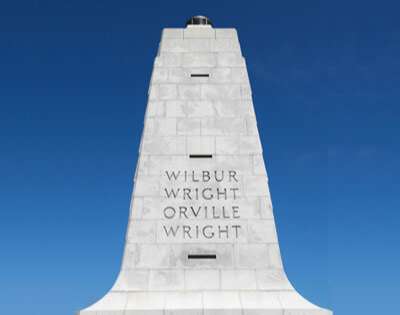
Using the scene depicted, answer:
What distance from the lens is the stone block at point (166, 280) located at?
1076 centimetres

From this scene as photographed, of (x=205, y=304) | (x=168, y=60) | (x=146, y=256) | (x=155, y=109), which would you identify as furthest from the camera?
(x=168, y=60)

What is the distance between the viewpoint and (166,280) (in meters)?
10.9

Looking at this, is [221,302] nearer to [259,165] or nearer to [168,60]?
[259,165]

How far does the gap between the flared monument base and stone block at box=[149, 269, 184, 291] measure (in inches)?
5.3

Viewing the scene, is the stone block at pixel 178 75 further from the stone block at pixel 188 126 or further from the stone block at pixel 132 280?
the stone block at pixel 132 280

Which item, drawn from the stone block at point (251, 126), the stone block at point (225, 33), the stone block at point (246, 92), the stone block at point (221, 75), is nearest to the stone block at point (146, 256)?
the stone block at point (251, 126)

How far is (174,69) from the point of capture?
539 inches

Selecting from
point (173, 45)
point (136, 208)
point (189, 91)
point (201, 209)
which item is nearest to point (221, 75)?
point (189, 91)

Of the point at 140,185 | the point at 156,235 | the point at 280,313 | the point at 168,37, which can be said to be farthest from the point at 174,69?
the point at 280,313

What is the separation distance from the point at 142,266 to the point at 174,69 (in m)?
5.90

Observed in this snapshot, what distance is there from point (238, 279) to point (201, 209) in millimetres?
1947

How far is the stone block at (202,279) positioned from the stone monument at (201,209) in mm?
24

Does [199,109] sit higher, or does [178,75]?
[178,75]

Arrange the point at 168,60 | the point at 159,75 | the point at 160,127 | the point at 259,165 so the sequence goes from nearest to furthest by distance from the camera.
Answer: the point at 259,165 < the point at 160,127 < the point at 159,75 < the point at 168,60
